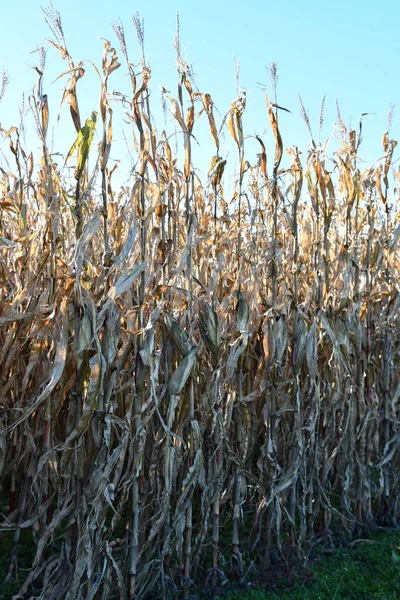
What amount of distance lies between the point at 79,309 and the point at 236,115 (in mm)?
1269

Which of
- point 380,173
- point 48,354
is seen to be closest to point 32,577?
point 48,354

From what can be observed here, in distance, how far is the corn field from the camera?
2.23 meters

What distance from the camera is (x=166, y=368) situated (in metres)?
2.45

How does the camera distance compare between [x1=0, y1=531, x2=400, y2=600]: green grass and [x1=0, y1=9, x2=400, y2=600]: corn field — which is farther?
[x1=0, y1=531, x2=400, y2=600]: green grass

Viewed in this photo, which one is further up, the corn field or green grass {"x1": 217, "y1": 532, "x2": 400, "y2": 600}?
the corn field

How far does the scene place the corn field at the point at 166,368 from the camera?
2234 mm

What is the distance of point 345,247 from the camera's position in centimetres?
318

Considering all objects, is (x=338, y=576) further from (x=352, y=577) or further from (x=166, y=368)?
(x=166, y=368)

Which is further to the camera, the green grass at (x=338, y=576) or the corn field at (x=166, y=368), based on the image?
the green grass at (x=338, y=576)

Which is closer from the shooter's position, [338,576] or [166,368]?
[166,368]

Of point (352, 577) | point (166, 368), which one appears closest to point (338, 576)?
point (352, 577)

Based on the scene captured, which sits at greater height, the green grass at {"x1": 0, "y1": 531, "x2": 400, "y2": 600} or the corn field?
the corn field

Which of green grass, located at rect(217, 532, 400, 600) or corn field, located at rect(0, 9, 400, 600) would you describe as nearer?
corn field, located at rect(0, 9, 400, 600)

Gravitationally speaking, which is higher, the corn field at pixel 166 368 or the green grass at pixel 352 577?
the corn field at pixel 166 368
